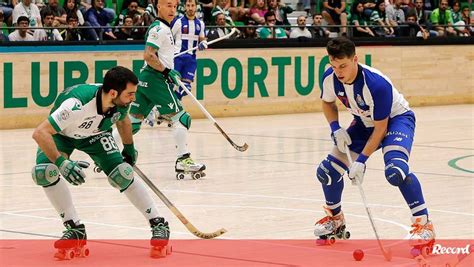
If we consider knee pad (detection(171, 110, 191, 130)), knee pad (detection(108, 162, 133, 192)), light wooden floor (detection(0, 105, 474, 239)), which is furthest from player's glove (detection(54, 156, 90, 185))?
knee pad (detection(171, 110, 191, 130))

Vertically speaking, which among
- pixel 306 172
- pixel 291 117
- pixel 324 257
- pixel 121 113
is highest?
pixel 121 113

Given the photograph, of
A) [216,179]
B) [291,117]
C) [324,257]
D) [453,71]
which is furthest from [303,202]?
[453,71]

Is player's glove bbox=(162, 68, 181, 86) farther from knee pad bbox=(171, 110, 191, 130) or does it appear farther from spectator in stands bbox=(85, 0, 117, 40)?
spectator in stands bbox=(85, 0, 117, 40)

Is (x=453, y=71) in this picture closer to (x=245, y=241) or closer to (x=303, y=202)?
(x=303, y=202)

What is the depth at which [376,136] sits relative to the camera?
8.45 metres

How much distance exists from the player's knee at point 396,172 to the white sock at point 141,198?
1.73 meters

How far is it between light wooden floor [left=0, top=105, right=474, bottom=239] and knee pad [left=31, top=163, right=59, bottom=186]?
3.90ft

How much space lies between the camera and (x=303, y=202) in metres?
11.1

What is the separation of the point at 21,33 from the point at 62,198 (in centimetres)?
1071

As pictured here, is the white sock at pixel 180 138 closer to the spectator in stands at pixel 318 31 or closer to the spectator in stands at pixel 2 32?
the spectator in stands at pixel 2 32

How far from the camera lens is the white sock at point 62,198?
8.21 m

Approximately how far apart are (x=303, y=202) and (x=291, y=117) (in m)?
9.98

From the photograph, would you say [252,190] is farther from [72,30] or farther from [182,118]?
[72,30]

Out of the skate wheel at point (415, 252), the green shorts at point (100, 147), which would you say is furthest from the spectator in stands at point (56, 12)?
the skate wheel at point (415, 252)
